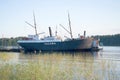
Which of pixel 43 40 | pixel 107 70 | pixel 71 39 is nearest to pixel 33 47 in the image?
pixel 43 40

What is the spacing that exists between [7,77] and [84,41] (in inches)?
3036

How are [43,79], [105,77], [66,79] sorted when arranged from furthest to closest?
[105,77], [66,79], [43,79]

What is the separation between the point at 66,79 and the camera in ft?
58.3

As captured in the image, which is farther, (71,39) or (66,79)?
(71,39)

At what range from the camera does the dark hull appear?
302 ft

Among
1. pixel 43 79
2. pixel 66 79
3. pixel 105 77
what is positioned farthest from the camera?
pixel 105 77

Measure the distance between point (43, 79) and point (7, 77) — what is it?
216 centimetres

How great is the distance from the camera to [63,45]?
9219 centimetres

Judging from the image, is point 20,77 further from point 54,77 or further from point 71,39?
point 71,39

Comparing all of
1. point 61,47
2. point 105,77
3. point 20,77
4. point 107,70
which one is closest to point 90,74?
point 105,77

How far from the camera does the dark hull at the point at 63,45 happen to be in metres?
92.1

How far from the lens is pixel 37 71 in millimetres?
16500

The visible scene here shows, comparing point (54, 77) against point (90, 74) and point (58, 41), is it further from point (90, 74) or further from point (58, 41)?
point (58, 41)

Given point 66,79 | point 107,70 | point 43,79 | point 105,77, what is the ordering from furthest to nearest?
point 107,70 → point 105,77 → point 66,79 → point 43,79
